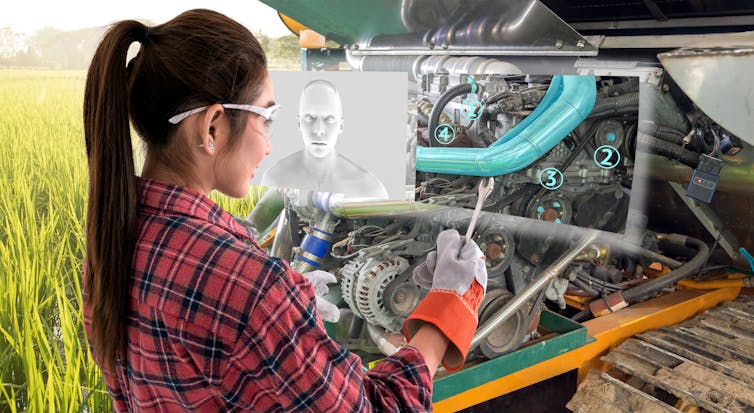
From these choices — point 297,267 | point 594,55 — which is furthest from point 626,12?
point 297,267

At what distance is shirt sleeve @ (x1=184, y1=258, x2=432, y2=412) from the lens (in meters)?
0.76

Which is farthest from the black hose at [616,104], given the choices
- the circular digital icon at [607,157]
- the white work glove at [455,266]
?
the white work glove at [455,266]

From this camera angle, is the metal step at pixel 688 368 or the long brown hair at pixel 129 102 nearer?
the long brown hair at pixel 129 102

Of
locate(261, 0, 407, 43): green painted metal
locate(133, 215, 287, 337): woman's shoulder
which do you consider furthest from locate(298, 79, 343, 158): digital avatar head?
locate(133, 215, 287, 337): woman's shoulder

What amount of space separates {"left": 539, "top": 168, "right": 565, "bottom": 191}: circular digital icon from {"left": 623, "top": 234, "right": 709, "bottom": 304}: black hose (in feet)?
3.43

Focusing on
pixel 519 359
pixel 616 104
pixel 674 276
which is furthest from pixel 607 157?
pixel 674 276

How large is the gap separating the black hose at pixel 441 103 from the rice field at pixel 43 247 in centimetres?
153

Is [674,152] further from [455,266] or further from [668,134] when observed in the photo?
[455,266]

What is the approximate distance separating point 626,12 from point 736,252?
135 cm

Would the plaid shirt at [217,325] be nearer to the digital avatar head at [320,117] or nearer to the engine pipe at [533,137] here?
the engine pipe at [533,137]

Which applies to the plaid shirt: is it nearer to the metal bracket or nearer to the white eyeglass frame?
the white eyeglass frame

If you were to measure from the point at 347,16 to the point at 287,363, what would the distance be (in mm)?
2169

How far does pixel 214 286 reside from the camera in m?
0.76

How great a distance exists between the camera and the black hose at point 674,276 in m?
2.85
